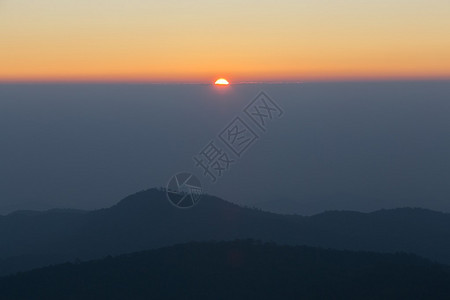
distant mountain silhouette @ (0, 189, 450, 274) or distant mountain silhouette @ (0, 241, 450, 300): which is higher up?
distant mountain silhouette @ (0, 189, 450, 274)

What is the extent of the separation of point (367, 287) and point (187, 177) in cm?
2371

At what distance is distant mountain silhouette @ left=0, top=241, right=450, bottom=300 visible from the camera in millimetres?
24859

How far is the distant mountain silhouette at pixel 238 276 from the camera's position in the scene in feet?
81.6

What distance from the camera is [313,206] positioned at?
109m

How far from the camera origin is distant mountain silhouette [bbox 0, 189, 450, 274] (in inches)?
1674

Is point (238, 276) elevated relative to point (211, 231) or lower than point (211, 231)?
lower

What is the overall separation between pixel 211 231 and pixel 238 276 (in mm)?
16340

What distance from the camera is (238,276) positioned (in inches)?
1065

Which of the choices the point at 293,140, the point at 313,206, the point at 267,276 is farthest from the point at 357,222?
the point at 293,140

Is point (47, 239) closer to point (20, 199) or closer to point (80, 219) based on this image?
point (80, 219)

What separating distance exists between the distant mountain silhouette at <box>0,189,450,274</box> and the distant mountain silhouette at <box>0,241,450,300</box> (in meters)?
11.6

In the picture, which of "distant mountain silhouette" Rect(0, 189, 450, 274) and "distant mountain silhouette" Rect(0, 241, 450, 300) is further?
"distant mountain silhouette" Rect(0, 189, 450, 274)

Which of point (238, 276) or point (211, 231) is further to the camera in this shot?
point (211, 231)

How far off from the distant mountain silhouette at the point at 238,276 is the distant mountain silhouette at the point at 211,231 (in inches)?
456
